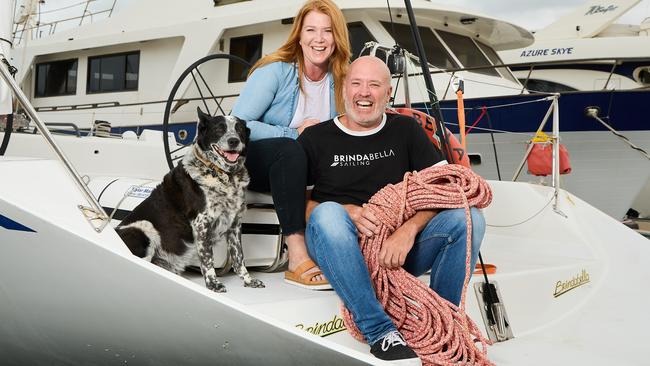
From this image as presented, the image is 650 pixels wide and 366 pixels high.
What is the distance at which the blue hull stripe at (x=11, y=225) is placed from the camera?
6.54 ft

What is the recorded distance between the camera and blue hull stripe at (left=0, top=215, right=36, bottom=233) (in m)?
1.99

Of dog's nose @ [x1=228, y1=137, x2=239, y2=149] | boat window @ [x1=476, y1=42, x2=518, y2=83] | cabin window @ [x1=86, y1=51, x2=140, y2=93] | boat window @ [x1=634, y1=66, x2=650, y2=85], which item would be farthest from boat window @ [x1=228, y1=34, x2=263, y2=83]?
boat window @ [x1=634, y1=66, x2=650, y2=85]

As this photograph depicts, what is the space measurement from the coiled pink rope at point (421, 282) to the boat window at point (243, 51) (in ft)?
23.7

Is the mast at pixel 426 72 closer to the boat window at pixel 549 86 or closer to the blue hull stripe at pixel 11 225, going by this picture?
the blue hull stripe at pixel 11 225

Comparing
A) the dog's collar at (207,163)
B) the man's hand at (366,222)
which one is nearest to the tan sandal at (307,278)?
the man's hand at (366,222)

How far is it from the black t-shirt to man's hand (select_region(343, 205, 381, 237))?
15 cm

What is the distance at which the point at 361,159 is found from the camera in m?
2.60

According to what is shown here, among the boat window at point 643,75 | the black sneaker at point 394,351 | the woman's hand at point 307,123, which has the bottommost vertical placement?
the black sneaker at point 394,351

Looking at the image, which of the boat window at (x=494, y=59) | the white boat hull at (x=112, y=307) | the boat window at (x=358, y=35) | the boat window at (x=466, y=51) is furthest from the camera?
the boat window at (x=494, y=59)

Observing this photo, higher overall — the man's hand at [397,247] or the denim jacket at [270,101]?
the denim jacket at [270,101]

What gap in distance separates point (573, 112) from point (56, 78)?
8577mm

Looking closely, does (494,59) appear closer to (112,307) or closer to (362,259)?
(362,259)

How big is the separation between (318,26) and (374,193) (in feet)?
2.57

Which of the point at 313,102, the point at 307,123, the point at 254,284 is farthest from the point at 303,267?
the point at 313,102
